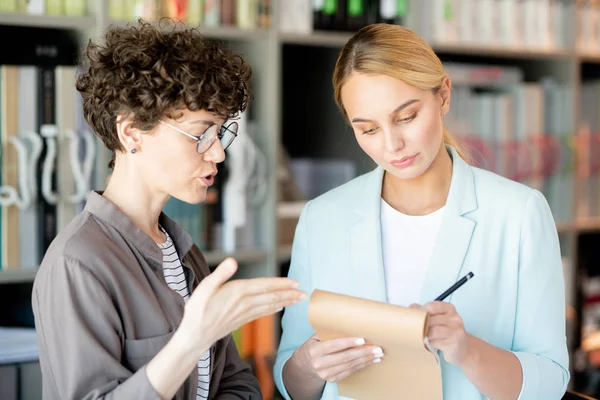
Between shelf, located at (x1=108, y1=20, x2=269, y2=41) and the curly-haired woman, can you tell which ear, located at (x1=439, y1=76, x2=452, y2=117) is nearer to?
the curly-haired woman

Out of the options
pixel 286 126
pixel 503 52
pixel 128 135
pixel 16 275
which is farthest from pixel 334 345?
pixel 503 52

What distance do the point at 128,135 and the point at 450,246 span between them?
64 cm

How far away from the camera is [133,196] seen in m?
1.27

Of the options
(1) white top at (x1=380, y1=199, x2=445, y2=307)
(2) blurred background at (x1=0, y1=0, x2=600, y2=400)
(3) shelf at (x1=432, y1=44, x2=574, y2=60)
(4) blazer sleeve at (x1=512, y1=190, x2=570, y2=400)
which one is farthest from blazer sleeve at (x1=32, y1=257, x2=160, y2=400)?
(3) shelf at (x1=432, y1=44, x2=574, y2=60)

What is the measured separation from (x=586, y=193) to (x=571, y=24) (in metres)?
0.69

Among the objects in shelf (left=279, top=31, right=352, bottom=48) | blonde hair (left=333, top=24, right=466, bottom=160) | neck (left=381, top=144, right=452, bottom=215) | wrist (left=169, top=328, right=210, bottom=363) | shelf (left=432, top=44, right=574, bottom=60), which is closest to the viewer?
wrist (left=169, top=328, right=210, bottom=363)

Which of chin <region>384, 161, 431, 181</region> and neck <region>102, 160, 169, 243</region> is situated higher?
chin <region>384, 161, 431, 181</region>

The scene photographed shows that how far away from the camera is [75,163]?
6.57 feet

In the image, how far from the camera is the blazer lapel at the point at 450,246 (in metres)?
1.43

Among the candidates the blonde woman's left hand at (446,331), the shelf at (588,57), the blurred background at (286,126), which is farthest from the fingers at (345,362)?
the shelf at (588,57)

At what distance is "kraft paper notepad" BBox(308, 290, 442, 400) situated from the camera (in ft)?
3.88

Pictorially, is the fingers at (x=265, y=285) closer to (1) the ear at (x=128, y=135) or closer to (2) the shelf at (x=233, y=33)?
(1) the ear at (x=128, y=135)

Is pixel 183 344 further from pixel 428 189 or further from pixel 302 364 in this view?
pixel 428 189

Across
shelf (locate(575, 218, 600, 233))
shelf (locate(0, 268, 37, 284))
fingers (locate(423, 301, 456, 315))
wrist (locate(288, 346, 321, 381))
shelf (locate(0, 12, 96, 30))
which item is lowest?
wrist (locate(288, 346, 321, 381))
